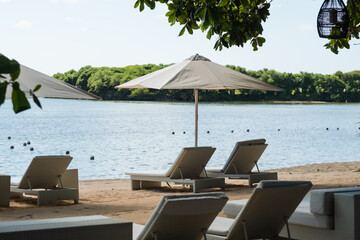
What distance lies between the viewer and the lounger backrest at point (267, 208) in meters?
4.06

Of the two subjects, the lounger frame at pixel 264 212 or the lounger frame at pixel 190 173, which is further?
the lounger frame at pixel 190 173

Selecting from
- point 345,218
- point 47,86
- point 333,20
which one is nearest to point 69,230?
point 345,218

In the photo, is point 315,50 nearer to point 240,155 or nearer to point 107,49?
point 107,49

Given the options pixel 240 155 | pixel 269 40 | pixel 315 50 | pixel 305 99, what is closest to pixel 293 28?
pixel 315 50

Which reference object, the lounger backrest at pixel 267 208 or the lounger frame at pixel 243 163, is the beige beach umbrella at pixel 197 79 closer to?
the lounger frame at pixel 243 163

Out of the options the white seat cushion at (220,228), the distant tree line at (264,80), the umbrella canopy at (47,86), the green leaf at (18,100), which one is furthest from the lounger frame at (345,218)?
the distant tree line at (264,80)

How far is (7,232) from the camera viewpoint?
10.4 ft

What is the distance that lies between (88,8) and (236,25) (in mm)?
82664

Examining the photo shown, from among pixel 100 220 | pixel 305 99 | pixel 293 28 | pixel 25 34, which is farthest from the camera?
pixel 305 99

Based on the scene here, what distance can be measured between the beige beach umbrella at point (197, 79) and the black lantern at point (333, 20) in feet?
11.0

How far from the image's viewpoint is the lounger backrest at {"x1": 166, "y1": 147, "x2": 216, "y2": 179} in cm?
872

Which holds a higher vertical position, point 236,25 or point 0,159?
point 236,25

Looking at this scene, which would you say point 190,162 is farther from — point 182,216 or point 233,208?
point 182,216

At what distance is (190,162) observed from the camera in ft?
29.2
